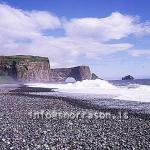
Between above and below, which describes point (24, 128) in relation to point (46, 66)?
below

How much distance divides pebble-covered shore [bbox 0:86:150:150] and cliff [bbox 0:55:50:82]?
134 metres

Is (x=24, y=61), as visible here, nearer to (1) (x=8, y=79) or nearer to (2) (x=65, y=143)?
(1) (x=8, y=79)

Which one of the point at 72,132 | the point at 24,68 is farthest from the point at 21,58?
the point at 72,132

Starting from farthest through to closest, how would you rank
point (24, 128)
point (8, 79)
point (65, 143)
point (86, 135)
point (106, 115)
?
point (8, 79) < point (106, 115) < point (24, 128) < point (86, 135) < point (65, 143)

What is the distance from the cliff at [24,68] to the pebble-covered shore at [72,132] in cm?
13412

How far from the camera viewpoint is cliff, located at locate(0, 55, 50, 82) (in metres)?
158

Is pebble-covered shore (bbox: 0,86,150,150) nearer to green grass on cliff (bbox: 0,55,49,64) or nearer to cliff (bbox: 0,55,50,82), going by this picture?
cliff (bbox: 0,55,50,82)

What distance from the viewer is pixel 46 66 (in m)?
176

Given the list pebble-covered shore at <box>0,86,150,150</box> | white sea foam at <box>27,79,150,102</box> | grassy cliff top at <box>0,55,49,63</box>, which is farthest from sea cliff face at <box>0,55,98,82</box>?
pebble-covered shore at <box>0,86,150,150</box>

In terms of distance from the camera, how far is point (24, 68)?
162 m

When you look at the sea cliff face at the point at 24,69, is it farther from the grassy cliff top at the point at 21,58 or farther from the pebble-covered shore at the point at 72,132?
the pebble-covered shore at the point at 72,132

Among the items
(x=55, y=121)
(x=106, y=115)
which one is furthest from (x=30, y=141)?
(x=106, y=115)

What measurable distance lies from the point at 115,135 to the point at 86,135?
1583 mm

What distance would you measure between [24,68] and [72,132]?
476 feet
